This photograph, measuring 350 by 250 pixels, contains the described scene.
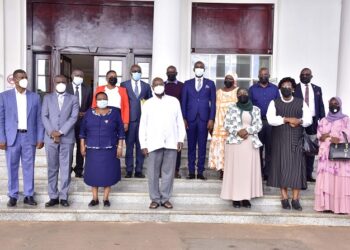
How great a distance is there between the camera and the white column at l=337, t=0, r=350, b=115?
8211 millimetres

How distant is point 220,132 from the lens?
22.2 ft

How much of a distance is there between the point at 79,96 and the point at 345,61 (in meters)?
5.06

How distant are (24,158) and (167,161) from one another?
6.48ft

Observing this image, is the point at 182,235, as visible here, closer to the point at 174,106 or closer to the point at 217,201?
the point at 217,201

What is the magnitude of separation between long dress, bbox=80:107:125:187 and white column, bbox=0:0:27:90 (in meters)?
4.38

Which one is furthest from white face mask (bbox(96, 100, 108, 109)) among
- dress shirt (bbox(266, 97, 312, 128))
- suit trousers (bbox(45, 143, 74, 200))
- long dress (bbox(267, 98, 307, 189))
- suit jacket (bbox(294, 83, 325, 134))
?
suit jacket (bbox(294, 83, 325, 134))

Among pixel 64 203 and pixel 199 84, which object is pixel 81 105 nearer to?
pixel 64 203

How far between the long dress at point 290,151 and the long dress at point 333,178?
0.84ft

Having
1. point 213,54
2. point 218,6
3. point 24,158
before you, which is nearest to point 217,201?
point 24,158

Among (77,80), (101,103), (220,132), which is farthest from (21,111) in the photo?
(220,132)

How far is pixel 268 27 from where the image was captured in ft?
32.1

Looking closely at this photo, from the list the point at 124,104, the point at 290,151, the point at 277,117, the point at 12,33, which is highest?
the point at 12,33

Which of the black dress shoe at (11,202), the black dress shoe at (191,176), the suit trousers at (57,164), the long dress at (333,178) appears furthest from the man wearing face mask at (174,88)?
the black dress shoe at (11,202)

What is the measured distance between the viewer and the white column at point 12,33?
938 cm
